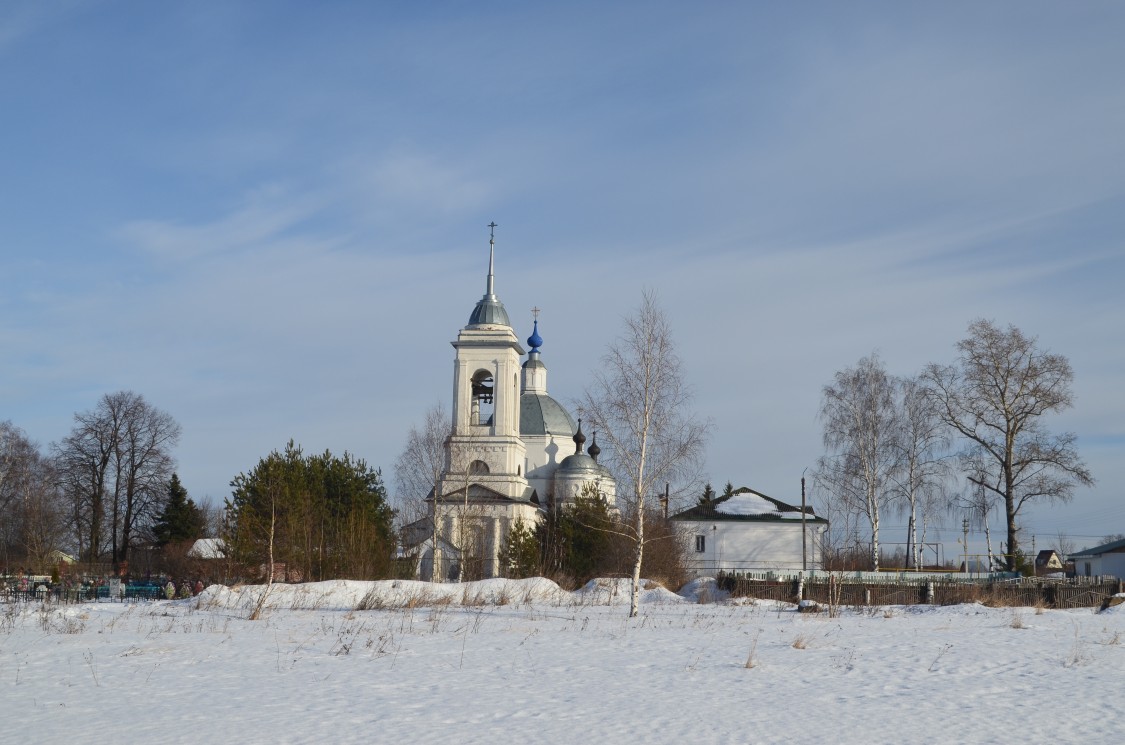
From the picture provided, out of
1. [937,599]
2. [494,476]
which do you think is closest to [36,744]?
[937,599]

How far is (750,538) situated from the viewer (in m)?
51.4

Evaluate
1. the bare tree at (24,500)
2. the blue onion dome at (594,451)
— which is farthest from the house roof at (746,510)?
the bare tree at (24,500)

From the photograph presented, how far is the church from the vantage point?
48844 millimetres

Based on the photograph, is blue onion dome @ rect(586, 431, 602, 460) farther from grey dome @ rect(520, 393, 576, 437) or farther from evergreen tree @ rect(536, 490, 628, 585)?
evergreen tree @ rect(536, 490, 628, 585)

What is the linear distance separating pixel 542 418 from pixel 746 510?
49.3 feet

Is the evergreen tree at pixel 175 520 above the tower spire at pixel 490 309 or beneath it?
beneath

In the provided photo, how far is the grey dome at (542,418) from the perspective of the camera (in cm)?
6212

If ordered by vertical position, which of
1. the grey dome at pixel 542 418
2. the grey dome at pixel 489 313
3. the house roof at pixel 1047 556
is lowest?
the house roof at pixel 1047 556

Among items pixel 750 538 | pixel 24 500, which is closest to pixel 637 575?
pixel 750 538

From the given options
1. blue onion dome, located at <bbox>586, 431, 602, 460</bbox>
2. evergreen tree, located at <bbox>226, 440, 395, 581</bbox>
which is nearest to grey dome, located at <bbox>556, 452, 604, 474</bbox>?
blue onion dome, located at <bbox>586, 431, 602, 460</bbox>

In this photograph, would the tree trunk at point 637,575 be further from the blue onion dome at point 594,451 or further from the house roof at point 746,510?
the blue onion dome at point 594,451

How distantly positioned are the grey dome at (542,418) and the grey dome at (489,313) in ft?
26.9

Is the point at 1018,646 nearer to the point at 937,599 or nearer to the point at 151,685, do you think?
the point at 151,685

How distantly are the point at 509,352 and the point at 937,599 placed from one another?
3037 centimetres
